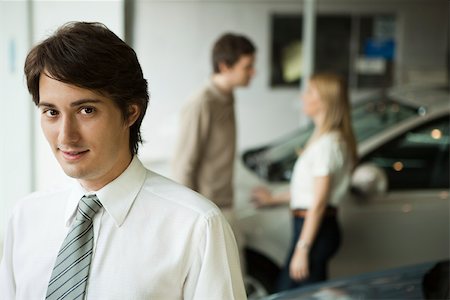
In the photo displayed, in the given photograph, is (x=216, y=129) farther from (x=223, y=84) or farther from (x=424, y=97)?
(x=424, y=97)

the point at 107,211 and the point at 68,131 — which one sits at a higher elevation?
the point at 68,131

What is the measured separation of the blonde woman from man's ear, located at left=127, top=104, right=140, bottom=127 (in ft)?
7.22

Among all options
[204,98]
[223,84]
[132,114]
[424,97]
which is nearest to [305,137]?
[424,97]

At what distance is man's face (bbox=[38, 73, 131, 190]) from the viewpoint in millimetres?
1525

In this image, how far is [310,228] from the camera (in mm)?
3773

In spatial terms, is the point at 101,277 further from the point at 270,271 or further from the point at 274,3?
the point at 274,3

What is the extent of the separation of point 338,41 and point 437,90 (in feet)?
5.14

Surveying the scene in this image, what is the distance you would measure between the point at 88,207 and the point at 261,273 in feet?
9.55

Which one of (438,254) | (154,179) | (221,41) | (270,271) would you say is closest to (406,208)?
(438,254)

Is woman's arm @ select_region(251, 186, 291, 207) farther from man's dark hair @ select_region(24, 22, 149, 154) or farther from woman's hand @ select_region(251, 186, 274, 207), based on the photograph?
man's dark hair @ select_region(24, 22, 149, 154)

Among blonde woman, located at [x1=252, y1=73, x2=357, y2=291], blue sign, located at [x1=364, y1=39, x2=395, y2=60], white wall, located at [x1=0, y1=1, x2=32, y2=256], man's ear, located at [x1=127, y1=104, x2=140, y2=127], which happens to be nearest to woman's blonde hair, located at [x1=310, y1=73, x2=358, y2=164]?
blonde woman, located at [x1=252, y1=73, x2=357, y2=291]

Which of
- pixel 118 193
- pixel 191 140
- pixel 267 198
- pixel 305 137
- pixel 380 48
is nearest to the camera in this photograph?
pixel 118 193

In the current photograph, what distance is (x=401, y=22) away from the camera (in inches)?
248

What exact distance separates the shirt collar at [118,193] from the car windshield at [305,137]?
9.72 ft
